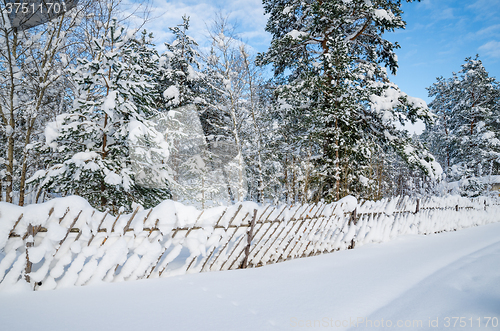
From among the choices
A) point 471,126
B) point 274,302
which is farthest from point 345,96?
point 471,126

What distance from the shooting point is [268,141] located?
12.5 metres

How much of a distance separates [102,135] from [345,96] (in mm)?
7527

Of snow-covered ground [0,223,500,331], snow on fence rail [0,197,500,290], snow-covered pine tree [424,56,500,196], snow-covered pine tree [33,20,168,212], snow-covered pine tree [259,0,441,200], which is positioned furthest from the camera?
snow-covered pine tree [424,56,500,196]

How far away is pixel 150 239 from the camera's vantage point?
10.1ft

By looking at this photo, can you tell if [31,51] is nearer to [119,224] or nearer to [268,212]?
[119,224]

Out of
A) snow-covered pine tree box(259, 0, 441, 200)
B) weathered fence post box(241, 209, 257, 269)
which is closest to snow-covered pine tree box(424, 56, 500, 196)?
snow-covered pine tree box(259, 0, 441, 200)

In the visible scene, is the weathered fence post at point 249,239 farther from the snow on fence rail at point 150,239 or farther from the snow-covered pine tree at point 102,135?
the snow-covered pine tree at point 102,135

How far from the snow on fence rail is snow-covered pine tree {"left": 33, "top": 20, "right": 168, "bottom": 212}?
225 centimetres

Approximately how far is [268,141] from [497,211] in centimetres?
1453

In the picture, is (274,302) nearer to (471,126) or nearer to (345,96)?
(345,96)

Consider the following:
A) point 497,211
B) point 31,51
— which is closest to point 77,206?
point 31,51

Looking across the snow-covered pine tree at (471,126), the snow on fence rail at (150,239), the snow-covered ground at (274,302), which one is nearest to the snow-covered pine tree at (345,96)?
the snow on fence rail at (150,239)

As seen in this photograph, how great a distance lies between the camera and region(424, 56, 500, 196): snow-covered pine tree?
22.3 meters

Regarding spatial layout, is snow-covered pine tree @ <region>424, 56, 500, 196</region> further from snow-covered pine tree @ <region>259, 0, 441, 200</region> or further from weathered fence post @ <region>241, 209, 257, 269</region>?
weathered fence post @ <region>241, 209, 257, 269</region>
